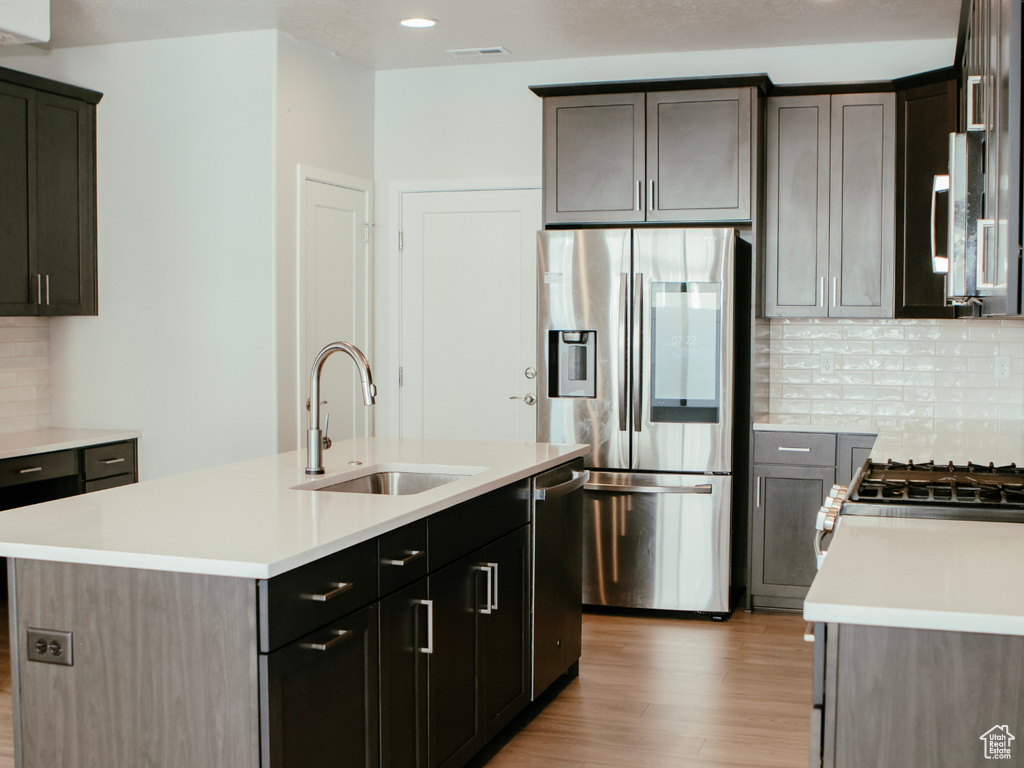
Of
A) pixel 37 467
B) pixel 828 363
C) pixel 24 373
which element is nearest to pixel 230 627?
pixel 37 467

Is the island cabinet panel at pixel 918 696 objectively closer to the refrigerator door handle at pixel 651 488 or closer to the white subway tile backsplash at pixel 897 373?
the refrigerator door handle at pixel 651 488

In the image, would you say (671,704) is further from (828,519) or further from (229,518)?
(229,518)

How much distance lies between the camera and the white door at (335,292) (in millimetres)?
4930

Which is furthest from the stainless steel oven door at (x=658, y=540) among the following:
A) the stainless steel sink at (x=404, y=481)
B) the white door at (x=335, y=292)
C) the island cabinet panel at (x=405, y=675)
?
the island cabinet panel at (x=405, y=675)

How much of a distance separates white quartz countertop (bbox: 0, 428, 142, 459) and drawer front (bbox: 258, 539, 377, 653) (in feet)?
8.59

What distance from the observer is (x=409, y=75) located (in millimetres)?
5508

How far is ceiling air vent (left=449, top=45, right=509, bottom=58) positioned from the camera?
505cm

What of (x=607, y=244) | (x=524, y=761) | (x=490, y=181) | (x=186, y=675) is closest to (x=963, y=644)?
(x=186, y=675)

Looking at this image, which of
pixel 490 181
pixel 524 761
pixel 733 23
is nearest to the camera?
pixel 524 761

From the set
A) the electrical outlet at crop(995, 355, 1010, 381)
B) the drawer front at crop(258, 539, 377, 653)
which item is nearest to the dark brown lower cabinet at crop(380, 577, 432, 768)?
the drawer front at crop(258, 539, 377, 653)

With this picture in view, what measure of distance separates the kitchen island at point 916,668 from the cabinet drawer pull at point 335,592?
38.4 inches

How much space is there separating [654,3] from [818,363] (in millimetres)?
1976

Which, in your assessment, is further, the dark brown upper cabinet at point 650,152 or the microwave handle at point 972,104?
the dark brown upper cabinet at point 650,152

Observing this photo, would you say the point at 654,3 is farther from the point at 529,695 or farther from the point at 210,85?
the point at 529,695
